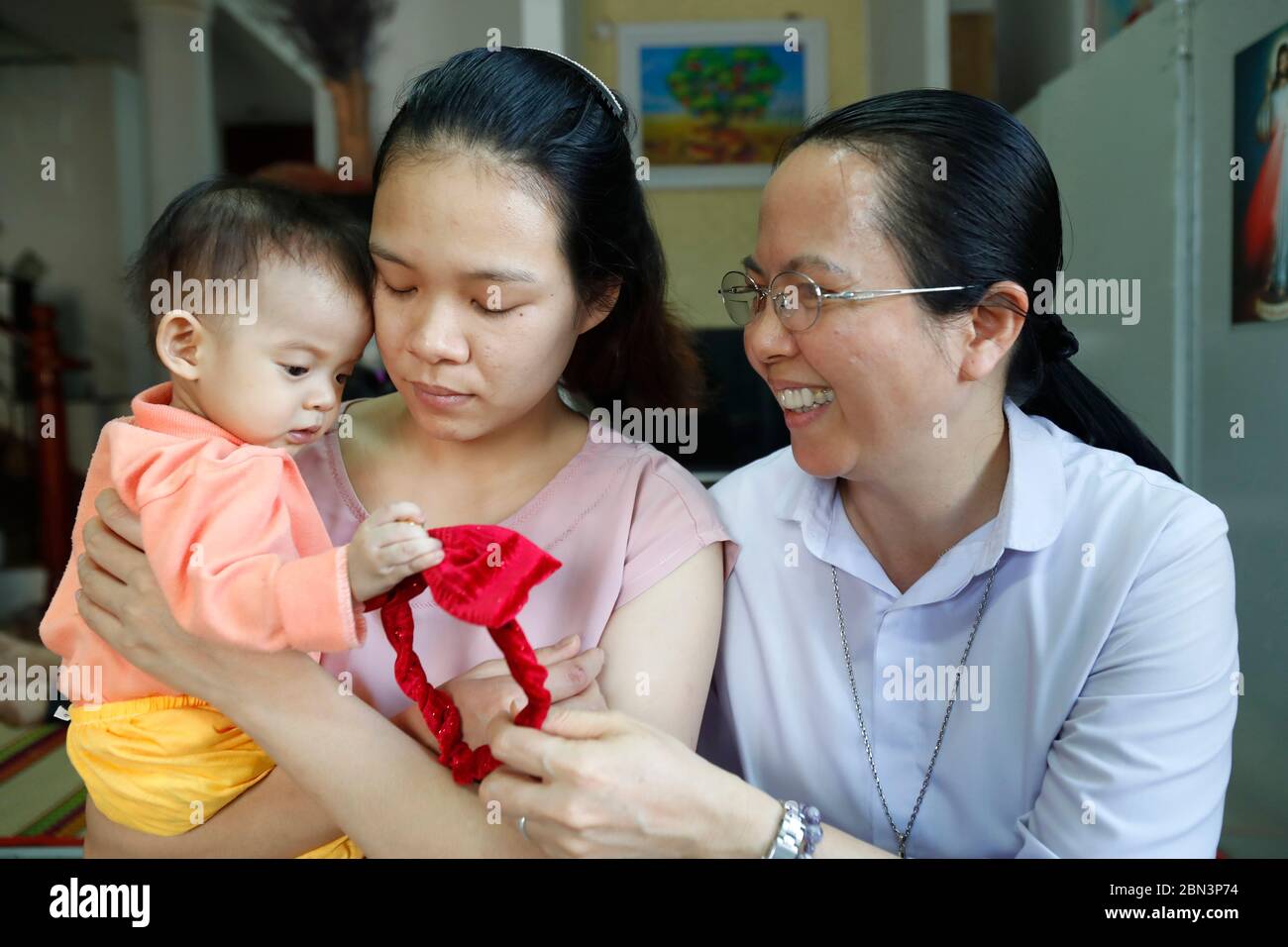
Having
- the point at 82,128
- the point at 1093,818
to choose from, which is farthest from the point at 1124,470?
the point at 82,128

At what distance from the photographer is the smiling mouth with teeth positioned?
1.02 meters

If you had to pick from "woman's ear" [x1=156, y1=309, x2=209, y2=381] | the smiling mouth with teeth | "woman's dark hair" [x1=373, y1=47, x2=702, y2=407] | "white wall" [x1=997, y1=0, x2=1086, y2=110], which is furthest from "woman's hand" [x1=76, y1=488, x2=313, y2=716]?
"white wall" [x1=997, y1=0, x2=1086, y2=110]

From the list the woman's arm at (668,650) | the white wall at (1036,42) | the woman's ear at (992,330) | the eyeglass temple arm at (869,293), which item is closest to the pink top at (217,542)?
the woman's arm at (668,650)

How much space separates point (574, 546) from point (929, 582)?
1.18 feet

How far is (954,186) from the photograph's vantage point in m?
0.96

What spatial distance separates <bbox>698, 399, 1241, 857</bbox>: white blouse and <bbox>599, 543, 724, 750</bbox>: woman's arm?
13 cm

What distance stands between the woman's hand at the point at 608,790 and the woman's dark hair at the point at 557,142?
1.29ft

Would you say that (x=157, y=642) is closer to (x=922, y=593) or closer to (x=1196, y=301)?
(x=922, y=593)

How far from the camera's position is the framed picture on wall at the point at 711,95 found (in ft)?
9.50

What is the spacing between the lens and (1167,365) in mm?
1879

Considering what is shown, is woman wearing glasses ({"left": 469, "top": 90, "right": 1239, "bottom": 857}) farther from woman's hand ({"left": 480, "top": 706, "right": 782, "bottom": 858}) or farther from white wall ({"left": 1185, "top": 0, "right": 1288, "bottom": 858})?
white wall ({"left": 1185, "top": 0, "right": 1288, "bottom": 858})

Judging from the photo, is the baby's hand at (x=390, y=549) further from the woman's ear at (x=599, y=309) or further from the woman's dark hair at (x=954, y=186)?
the woman's dark hair at (x=954, y=186)

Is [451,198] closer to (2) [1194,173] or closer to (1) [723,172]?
(2) [1194,173]

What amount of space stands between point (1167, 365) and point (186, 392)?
1.63 metres
